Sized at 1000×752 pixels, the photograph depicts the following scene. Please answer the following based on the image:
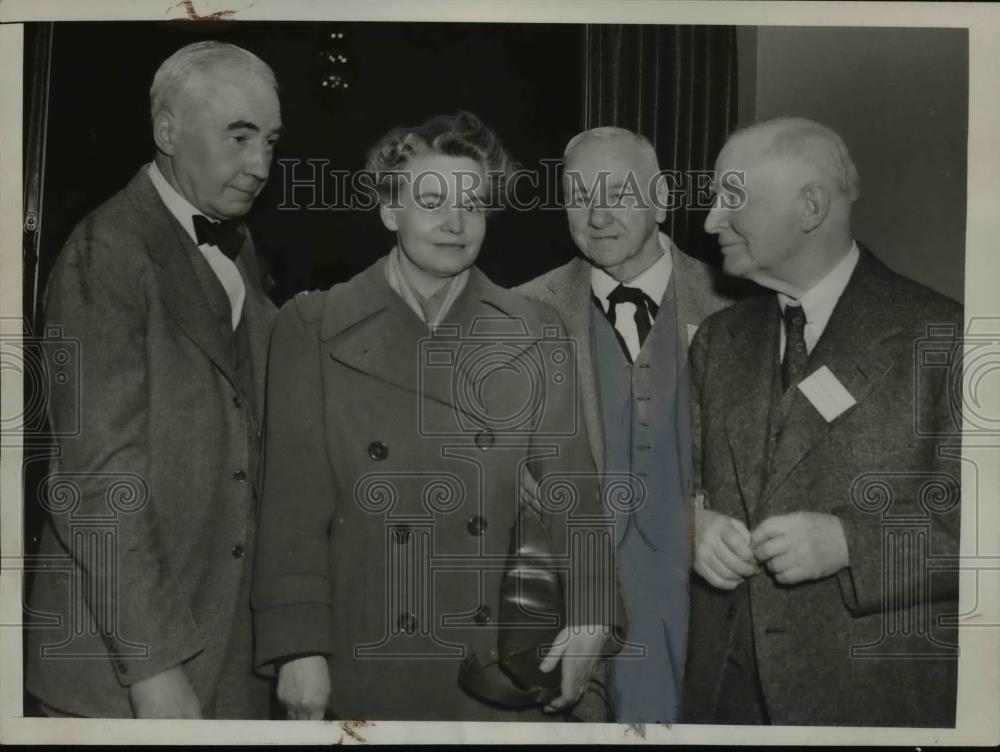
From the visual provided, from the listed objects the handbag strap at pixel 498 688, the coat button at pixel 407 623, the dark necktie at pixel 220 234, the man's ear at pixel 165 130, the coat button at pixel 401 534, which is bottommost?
the handbag strap at pixel 498 688

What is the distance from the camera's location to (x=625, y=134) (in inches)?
94.9

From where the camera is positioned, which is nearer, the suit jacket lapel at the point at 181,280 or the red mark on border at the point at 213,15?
the suit jacket lapel at the point at 181,280

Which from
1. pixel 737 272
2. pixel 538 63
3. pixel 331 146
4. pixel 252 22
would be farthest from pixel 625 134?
pixel 252 22

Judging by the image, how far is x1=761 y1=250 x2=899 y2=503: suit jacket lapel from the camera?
236cm

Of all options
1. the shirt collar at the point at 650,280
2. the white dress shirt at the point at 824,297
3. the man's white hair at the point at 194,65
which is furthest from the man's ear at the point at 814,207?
the man's white hair at the point at 194,65

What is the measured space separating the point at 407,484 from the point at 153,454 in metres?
0.59

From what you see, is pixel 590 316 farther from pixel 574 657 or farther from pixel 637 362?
pixel 574 657

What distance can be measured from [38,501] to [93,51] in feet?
3.58

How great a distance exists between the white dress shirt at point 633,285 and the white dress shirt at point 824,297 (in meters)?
0.32

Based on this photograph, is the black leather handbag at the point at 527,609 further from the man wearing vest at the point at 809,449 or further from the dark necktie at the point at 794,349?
the dark necktie at the point at 794,349

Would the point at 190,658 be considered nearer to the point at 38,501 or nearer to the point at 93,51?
the point at 38,501

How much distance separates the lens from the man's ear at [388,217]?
2.40 m

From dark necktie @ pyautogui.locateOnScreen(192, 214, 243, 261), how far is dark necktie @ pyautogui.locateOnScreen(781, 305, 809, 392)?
131cm

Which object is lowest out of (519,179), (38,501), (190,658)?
(190,658)
